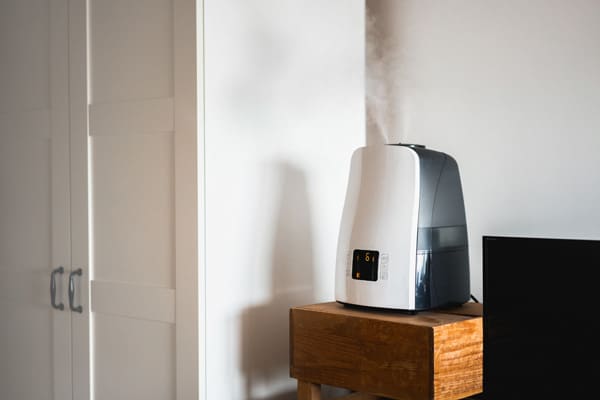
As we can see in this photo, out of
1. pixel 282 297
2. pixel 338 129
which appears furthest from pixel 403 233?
pixel 338 129

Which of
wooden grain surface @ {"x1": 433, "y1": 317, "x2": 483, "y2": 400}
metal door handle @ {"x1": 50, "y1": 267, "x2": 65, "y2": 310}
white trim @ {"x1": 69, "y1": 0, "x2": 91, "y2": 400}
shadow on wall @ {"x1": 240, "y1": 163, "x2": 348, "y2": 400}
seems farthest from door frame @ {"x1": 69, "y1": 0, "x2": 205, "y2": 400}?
wooden grain surface @ {"x1": 433, "y1": 317, "x2": 483, "y2": 400}

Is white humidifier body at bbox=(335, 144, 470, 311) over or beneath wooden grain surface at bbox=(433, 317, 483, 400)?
over

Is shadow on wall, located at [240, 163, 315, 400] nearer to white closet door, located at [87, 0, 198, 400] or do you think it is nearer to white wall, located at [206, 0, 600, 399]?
white wall, located at [206, 0, 600, 399]

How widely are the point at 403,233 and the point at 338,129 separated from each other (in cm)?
60

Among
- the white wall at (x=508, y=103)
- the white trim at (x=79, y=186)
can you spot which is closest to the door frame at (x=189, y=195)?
the white trim at (x=79, y=186)

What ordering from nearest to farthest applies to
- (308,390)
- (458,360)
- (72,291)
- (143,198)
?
(458,360) < (308,390) < (143,198) < (72,291)

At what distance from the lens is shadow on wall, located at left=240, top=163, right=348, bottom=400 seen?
Answer: 5.93 feet

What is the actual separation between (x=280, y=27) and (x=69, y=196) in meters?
0.75

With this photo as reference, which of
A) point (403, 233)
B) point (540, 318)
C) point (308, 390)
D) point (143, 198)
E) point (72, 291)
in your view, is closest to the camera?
point (540, 318)

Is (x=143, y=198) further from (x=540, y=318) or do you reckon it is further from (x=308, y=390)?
(x=540, y=318)

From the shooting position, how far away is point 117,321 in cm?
180

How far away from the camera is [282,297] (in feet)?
6.22

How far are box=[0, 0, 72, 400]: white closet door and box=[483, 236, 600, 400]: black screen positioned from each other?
1191mm

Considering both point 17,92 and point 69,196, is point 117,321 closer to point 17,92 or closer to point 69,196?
point 69,196
